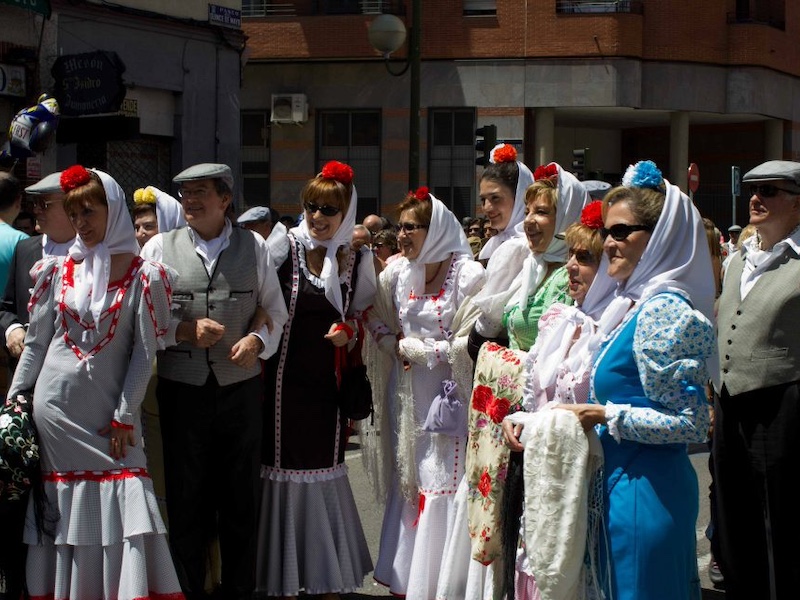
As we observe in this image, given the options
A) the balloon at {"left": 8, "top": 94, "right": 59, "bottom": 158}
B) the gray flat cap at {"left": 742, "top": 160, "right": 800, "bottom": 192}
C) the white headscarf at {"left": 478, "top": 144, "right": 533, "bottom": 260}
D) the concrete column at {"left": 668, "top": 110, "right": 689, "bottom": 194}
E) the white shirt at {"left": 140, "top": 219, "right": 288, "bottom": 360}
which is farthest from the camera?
the concrete column at {"left": 668, "top": 110, "right": 689, "bottom": 194}

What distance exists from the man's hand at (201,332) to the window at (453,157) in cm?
2262

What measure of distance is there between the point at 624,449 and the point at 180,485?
2502 mm

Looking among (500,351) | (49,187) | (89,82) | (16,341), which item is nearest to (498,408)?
(500,351)

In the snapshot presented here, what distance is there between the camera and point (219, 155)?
1861 cm

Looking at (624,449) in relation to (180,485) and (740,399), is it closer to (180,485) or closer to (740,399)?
(740,399)

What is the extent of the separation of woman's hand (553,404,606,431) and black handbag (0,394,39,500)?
8.11ft

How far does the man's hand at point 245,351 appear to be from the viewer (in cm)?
591

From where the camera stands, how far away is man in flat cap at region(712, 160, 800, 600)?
557 cm

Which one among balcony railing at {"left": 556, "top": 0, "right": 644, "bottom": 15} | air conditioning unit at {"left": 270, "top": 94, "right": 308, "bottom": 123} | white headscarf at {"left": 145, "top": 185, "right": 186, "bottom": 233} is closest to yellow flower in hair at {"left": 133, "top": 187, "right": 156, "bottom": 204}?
white headscarf at {"left": 145, "top": 185, "right": 186, "bottom": 233}

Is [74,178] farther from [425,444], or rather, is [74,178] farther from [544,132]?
[544,132]

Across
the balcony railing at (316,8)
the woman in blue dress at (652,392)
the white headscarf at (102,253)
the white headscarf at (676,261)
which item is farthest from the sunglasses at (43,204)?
the balcony railing at (316,8)

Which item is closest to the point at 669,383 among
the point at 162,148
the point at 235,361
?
the point at 235,361

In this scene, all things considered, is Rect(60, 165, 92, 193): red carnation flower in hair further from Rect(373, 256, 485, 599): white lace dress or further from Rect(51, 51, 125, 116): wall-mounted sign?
Rect(51, 51, 125, 116): wall-mounted sign

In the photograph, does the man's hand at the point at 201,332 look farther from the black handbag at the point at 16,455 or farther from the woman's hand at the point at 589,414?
the woman's hand at the point at 589,414
